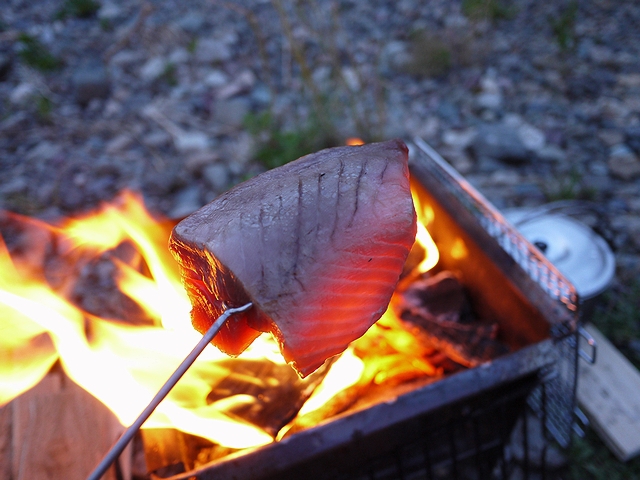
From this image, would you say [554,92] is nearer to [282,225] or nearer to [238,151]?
[238,151]

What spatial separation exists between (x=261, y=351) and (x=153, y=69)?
15.2ft

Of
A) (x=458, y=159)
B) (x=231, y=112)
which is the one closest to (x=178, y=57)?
(x=231, y=112)

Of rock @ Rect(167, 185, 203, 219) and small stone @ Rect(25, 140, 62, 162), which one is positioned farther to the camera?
small stone @ Rect(25, 140, 62, 162)

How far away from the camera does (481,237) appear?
2.17 m

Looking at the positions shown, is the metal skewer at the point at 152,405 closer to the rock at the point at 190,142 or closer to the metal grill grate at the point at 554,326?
the metal grill grate at the point at 554,326

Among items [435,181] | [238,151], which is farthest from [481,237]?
[238,151]

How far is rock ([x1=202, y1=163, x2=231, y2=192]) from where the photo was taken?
405 cm

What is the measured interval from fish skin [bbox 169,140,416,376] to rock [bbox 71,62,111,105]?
467cm

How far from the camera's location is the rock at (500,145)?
4.01 metres

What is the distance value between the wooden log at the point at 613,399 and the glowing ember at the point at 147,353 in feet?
3.13

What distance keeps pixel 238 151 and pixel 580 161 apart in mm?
3022

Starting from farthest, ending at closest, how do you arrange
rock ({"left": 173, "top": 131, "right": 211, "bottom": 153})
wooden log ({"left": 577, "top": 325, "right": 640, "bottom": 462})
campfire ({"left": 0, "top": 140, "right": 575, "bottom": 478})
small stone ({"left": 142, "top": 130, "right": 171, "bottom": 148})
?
small stone ({"left": 142, "top": 130, "right": 171, "bottom": 148}), rock ({"left": 173, "top": 131, "right": 211, "bottom": 153}), wooden log ({"left": 577, "top": 325, "right": 640, "bottom": 462}), campfire ({"left": 0, "top": 140, "right": 575, "bottom": 478})

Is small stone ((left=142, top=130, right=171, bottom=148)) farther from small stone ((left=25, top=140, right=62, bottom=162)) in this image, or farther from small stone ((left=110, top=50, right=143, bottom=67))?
small stone ((left=110, top=50, right=143, bottom=67))

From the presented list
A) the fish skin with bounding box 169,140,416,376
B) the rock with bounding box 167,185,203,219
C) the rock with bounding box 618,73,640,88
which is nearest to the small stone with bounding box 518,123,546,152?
the rock with bounding box 618,73,640,88
